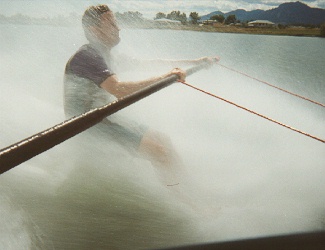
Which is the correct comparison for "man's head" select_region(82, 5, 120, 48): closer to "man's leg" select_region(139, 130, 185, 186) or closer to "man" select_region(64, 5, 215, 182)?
"man" select_region(64, 5, 215, 182)

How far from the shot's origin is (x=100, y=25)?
107 inches

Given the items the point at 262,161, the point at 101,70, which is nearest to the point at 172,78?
the point at 101,70

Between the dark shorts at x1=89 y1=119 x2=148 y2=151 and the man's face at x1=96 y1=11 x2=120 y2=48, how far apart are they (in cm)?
76

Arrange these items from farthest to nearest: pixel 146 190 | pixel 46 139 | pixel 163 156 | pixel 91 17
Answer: pixel 146 190 < pixel 91 17 < pixel 163 156 < pixel 46 139

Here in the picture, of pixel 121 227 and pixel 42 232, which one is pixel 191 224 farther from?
pixel 42 232

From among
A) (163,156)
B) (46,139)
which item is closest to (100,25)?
(163,156)

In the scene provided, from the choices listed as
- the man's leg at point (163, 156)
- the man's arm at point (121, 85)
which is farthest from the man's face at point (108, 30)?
the man's leg at point (163, 156)

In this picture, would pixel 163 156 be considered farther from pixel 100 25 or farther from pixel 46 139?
pixel 46 139

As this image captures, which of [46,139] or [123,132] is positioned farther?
[123,132]

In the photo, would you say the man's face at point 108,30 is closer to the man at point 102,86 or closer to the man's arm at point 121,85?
the man at point 102,86

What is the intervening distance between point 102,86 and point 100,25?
650mm

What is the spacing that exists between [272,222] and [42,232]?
196 centimetres

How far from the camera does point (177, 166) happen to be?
2789 mm

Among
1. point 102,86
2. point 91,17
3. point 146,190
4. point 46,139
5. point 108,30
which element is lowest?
point 146,190
